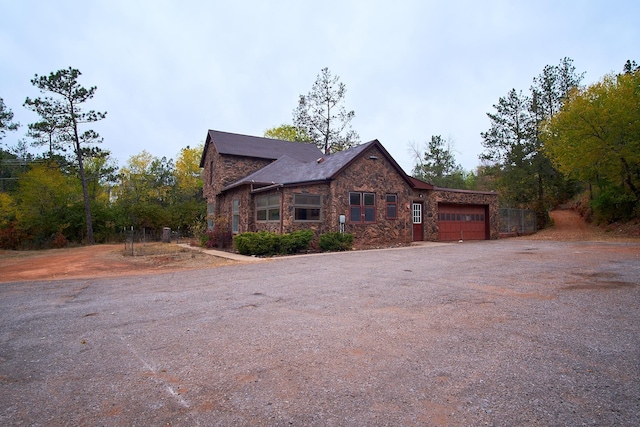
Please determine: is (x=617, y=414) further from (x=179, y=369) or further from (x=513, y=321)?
(x=179, y=369)

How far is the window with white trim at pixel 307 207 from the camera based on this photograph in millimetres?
16094

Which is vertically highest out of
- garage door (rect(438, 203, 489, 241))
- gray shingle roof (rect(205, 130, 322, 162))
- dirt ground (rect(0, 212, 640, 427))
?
gray shingle roof (rect(205, 130, 322, 162))

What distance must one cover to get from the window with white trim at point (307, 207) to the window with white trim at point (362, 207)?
1.58 metres

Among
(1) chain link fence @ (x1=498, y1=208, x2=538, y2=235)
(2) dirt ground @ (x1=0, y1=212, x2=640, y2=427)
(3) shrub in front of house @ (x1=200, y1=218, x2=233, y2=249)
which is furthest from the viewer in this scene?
(1) chain link fence @ (x1=498, y1=208, x2=538, y2=235)

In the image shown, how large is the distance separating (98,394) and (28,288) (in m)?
7.18

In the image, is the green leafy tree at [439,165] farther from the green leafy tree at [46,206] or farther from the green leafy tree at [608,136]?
the green leafy tree at [46,206]

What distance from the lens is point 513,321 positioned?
476 cm

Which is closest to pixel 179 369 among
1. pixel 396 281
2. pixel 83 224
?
pixel 396 281

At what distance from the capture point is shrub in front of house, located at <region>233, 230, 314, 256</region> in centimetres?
1450

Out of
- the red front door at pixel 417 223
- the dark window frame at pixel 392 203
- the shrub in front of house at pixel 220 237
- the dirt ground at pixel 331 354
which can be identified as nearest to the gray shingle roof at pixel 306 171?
the shrub in front of house at pixel 220 237

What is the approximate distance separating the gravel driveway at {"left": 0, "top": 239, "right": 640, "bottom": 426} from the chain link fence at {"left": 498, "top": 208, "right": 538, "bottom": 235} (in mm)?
17590

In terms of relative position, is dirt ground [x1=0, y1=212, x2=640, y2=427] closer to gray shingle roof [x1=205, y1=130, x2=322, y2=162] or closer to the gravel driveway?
the gravel driveway

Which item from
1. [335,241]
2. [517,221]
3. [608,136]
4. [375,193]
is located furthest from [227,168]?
[608,136]

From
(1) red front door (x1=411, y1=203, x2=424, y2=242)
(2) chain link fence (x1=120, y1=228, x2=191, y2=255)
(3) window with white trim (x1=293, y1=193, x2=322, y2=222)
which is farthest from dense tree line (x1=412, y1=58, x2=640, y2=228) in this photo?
(2) chain link fence (x1=120, y1=228, x2=191, y2=255)
